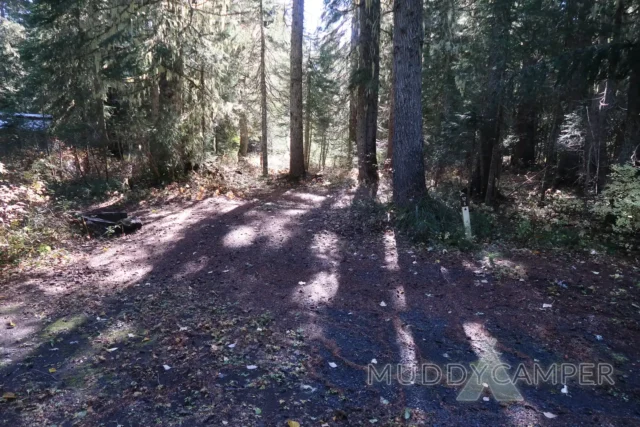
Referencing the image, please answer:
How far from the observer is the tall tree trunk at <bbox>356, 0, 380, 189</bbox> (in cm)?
1242

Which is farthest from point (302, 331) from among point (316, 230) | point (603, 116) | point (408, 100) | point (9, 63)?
point (9, 63)

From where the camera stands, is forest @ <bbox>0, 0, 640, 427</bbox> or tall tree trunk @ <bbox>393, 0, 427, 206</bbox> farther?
tall tree trunk @ <bbox>393, 0, 427, 206</bbox>

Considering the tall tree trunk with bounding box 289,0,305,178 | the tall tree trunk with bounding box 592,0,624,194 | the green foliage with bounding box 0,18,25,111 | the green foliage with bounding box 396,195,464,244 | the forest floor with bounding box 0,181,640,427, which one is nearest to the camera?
the forest floor with bounding box 0,181,640,427

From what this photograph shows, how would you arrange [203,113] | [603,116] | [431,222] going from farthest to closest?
1. [203,113]
2. [603,116]
3. [431,222]

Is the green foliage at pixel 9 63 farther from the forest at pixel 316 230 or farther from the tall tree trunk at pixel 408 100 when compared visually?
the tall tree trunk at pixel 408 100

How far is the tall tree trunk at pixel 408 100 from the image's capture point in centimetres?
793

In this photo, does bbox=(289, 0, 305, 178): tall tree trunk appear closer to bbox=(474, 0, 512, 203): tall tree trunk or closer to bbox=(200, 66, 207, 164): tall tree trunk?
bbox=(200, 66, 207, 164): tall tree trunk

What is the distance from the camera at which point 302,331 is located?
14.5ft

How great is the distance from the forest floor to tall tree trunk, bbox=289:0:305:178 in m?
7.41

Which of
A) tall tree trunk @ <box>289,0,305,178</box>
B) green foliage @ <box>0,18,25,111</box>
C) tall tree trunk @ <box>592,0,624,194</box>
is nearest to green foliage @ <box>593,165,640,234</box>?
tall tree trunk @ <box>592,0,624,194</box>

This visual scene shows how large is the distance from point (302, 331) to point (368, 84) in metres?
9.90

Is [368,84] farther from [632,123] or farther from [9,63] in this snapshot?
[9,63]

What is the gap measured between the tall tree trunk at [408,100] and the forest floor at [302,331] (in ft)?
4.60

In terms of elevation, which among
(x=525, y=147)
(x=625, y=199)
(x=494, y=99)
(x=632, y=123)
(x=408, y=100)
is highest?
(x=494, y=99)
